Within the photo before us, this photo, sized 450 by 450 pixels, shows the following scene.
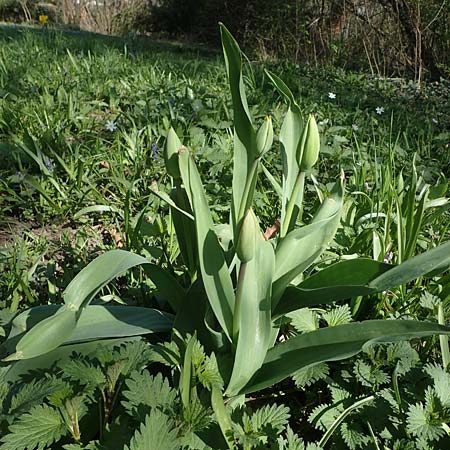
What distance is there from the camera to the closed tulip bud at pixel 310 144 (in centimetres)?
86

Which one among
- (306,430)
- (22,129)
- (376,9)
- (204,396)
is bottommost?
(306,430)

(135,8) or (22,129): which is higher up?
(135,8)

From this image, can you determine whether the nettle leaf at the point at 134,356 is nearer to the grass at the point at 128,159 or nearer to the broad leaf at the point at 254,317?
the broad leaf at the point at 254,317

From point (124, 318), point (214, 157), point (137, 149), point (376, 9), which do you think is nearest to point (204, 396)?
point (124, 318)

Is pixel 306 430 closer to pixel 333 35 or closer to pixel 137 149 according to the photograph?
pixel 137 149

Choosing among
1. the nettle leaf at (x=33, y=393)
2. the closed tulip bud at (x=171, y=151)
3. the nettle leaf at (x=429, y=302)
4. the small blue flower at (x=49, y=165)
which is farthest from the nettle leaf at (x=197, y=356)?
the small blue flower at (x=49, y=165)


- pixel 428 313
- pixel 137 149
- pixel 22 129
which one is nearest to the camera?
pixel 428 313

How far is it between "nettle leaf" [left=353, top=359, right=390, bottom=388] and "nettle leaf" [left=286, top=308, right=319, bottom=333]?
0.38 feet

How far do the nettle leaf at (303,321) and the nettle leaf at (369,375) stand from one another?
0.38 ft

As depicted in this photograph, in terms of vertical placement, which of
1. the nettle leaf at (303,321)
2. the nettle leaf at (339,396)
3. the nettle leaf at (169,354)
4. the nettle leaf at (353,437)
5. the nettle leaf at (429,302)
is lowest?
the nettle leaf at (353,437)

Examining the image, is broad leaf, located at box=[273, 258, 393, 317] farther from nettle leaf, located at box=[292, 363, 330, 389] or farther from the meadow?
nettle leaf, located at box=[292, 363, 330, 389]

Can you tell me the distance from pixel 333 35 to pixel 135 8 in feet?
18.7

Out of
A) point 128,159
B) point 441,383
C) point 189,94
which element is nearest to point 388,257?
point 441,383

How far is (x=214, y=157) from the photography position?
1.89m
